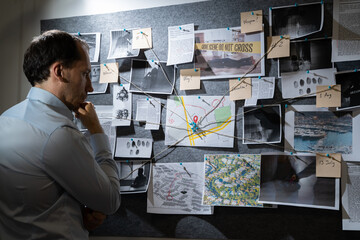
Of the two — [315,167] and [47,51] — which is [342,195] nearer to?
[315,167]

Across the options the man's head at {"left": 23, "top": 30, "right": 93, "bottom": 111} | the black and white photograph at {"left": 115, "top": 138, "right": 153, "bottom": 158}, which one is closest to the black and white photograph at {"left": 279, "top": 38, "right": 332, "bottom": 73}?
the black and white photograph at {"left": 115, "top": 138, "right": 153, "bottom": 158}

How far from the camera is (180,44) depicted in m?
1.25

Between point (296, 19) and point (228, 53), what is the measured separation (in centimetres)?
27

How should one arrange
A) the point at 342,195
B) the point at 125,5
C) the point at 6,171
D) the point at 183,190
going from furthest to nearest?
the point at 125,5 → the point at 183,190 → the point at 342,195 → the point at 6,171

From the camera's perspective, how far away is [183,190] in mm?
1208

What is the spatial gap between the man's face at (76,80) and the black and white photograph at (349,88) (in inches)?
32.7

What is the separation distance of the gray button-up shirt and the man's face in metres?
0.08

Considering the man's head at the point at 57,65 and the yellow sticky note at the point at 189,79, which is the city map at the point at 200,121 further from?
the man's head at the point at 57,65

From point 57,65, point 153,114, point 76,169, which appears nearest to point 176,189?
point 153,114

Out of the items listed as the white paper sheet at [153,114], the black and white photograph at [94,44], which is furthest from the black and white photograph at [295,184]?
the black and white photograph at [94,44]

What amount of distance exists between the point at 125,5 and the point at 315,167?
1.01 meters

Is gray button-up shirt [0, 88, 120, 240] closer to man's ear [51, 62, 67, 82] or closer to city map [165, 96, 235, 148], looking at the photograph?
man's ear [51, 62, 67, 82]

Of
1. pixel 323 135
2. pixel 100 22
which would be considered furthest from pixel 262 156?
pixel 100 22

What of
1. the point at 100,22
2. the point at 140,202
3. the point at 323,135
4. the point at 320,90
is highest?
the point at 100,22
